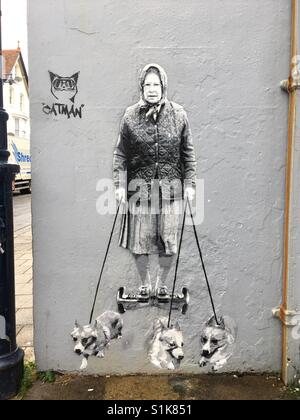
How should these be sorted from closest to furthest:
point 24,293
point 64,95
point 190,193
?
point 64,95
point 190,193
point 24,293

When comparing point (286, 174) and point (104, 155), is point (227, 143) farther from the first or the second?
point (104, 155)

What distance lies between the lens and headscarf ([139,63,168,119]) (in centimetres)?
325

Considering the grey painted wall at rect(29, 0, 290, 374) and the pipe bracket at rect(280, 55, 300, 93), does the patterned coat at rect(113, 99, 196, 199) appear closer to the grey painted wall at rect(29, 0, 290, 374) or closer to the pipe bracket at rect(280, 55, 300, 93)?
the grey painted wall at rect(29, 0, 290, 374)

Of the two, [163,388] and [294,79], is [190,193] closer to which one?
[294,79]

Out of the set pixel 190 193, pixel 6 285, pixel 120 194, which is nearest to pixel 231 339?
pixel 190 193

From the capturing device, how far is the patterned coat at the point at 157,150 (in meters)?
3.30

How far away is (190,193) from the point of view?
3.38 meters

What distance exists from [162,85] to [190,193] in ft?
3.12

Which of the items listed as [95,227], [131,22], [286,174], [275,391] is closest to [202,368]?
[275,391]

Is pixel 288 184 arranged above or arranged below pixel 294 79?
below

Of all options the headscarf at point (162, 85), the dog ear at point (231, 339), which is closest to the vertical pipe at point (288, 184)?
the dog ear at point (231, 339)

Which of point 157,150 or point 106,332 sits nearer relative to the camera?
point 157,150

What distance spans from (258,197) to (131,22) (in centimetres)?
184

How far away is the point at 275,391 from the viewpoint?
3246mm
